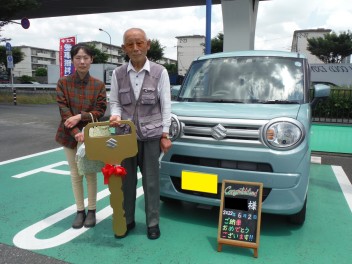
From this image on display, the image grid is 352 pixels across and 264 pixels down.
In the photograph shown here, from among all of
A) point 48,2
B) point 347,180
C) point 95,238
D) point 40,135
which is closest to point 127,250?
point 95,238

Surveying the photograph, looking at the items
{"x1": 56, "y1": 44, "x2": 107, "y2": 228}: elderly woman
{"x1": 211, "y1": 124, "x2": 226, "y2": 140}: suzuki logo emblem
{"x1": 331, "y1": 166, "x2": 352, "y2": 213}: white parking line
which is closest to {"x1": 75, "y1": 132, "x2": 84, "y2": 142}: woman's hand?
{"x1": 56, "y1": 44, "x2": 107, "y2": 228}: elderly woman

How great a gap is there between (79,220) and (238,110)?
1.85m

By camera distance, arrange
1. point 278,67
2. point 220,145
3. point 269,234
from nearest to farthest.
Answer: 1. point 220,145
2. point 269,234
3. point 278,67

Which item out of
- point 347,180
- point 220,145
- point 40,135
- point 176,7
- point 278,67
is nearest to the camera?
point 220,145

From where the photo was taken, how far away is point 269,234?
2.94 metres

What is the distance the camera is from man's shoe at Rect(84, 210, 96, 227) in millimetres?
3041

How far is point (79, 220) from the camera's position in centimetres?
306

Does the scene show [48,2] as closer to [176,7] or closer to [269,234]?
[176,7]

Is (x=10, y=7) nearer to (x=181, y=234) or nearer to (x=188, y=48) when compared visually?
(x=181, y=234)

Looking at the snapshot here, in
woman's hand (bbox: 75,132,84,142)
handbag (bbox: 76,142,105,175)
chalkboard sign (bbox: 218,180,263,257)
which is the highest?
woman's hand (bbox: 75,132,84,142)

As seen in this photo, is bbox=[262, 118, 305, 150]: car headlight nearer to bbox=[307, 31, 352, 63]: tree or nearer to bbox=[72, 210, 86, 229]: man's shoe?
bbox=[72, 210, 86, 229]: man's shoe

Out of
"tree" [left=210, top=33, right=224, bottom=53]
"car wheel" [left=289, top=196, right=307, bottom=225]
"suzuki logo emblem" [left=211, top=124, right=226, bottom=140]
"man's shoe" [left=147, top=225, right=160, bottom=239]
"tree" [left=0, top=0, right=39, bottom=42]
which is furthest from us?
"tree" [left=210, top=33, right=224, bottom=53]

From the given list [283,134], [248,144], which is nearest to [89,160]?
[248,144]

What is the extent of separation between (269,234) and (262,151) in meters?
0.88
